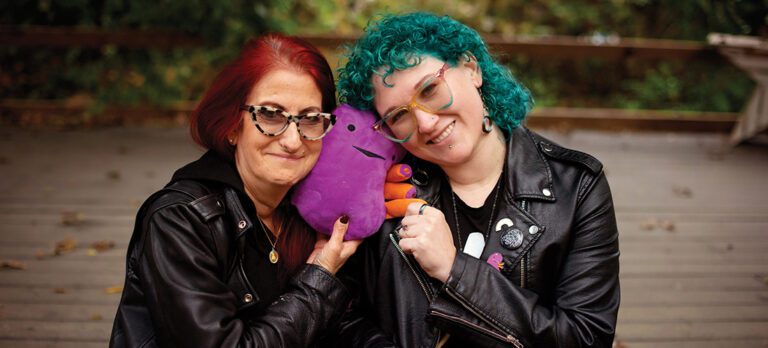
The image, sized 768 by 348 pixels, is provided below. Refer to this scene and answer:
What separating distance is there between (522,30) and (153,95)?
5.75m

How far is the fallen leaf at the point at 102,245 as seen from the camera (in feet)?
13.1

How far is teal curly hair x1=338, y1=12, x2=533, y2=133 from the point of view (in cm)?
199

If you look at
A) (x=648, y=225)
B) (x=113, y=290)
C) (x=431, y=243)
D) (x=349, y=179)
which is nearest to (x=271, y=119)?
→ (x=349, y=179)

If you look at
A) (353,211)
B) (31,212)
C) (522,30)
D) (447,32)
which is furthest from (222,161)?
(522,30)

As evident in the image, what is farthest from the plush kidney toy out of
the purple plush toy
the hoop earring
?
the hoop earring

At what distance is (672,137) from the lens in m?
7.45

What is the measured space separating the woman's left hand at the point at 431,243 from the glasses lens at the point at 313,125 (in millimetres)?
405

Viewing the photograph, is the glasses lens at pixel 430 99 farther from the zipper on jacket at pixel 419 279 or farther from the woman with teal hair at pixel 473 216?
the zipper on jacket at pixel 419 279

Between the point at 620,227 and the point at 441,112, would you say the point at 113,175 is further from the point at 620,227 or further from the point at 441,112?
the point at 441,112

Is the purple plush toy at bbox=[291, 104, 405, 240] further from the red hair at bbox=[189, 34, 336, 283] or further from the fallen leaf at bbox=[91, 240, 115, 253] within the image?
the fallen leaf at bbox=[91, 240, 115, 253]

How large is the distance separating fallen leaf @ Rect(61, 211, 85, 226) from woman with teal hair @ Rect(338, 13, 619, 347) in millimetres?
3024

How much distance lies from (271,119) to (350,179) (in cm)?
31

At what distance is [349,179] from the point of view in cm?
207

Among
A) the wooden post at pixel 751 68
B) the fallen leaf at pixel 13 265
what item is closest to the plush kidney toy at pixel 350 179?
the fallen leaf at pixel 13 265
